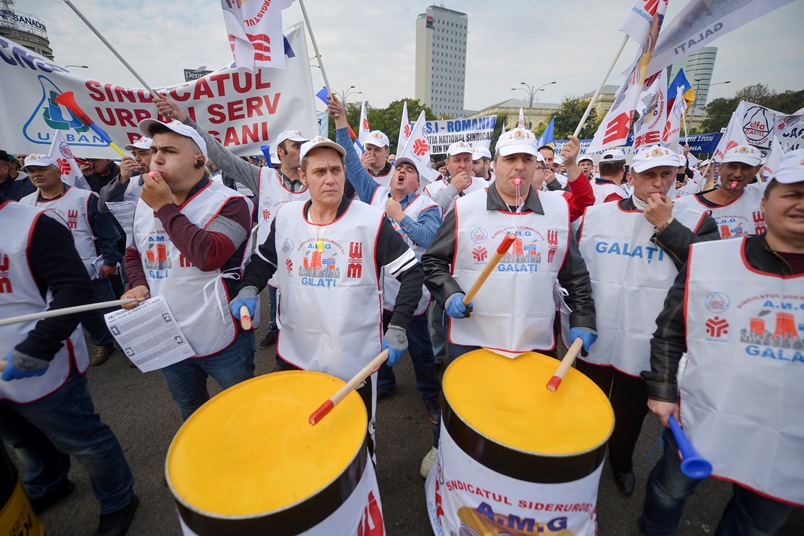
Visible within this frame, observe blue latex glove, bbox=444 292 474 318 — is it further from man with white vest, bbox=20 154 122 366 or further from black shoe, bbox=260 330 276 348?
man with white vest, bbox=20 154 122 366

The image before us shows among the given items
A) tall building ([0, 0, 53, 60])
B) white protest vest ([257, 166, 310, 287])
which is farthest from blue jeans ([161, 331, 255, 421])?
tall building ([0, 0, 53, 60])

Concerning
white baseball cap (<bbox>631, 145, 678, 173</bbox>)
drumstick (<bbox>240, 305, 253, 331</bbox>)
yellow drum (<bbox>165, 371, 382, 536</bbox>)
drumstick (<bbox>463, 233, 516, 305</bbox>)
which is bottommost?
yellow drum (<bbox>165, 371, 382, 536</bbox>)

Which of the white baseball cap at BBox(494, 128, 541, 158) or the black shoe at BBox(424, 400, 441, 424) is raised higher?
the white baseball cap at BBox(494, 128, 541, 158)

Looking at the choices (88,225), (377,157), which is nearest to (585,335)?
(377,157)

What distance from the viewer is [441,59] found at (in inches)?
4429

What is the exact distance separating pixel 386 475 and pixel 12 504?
2.26m

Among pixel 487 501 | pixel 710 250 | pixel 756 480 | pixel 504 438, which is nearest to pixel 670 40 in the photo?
pixel 710 250

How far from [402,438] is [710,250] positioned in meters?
2.80

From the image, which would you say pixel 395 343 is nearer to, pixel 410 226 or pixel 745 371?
pixel 410 226

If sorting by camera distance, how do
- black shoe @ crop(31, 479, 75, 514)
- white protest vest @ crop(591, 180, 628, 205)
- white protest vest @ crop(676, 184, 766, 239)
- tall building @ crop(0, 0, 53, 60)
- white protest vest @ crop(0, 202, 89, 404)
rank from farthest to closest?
1. tall building @ crop(0, 0, 53, 60)
2. white protest vest @ crop(591, 180, 628, 205)
3. white protest vest @ crop(676, 184, 766, 239)
4. black shoe @ crop(31, 479, 75, 514)
5. white protest vest @ crop(0, 202, 89, 404)

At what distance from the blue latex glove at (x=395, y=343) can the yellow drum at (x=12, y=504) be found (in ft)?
6.66

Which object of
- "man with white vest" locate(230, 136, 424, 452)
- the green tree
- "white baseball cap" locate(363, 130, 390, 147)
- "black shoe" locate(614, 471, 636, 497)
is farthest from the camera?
the green tree

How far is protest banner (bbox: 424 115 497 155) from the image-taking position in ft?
24.6

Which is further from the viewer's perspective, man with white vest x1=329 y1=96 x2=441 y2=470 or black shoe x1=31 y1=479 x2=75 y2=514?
man with white vest x1=329 y1=96 x2=441 y2=470
